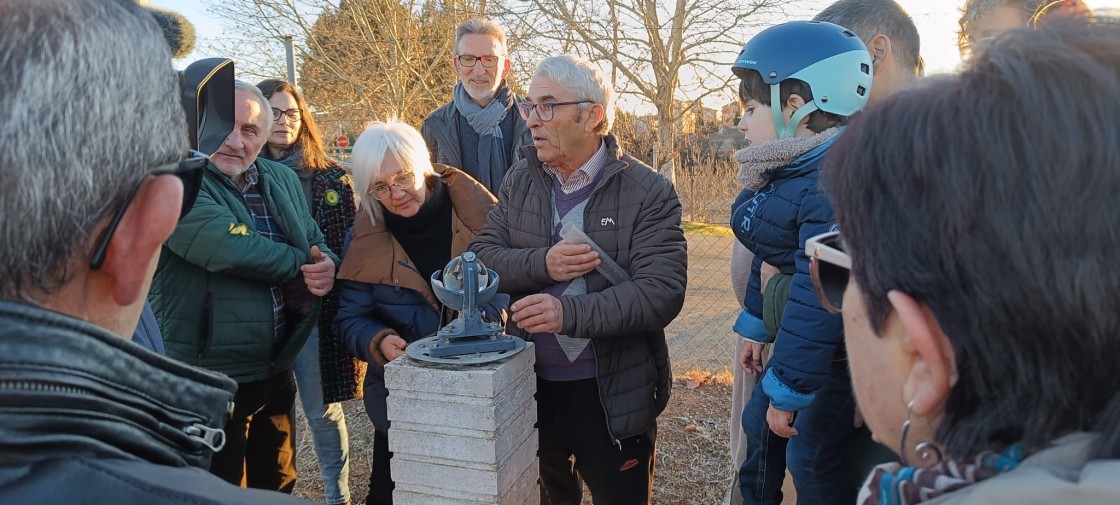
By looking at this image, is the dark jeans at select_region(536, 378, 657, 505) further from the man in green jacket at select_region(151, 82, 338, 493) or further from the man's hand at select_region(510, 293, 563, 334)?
the man in green jacket at select_region(151, 82, 338, 493)

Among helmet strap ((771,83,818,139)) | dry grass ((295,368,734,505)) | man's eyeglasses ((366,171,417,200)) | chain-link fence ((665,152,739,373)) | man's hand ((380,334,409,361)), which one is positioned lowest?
dry grass ((295,368,734,505))

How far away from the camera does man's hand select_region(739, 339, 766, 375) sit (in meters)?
3.06

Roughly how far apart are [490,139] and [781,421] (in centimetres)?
251

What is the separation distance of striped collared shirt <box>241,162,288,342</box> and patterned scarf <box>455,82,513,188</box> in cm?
128

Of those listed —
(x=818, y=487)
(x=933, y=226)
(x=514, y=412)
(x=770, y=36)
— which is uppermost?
(x=770, y=36)

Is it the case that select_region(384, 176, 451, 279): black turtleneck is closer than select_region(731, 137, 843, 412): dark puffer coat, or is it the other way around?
select_region(731, 137, 843, 412): dark puffer coat

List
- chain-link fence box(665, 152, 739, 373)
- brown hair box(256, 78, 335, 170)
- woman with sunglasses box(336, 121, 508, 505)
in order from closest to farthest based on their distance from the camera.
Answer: woman with sunglasses box(336, 121, 508, 505), brown hair box(256, 78, 335, 170), chain-link fence box(665, 152, 739, 373)

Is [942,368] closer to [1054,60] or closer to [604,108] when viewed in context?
[1054,60]

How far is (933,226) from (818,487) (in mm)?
1751

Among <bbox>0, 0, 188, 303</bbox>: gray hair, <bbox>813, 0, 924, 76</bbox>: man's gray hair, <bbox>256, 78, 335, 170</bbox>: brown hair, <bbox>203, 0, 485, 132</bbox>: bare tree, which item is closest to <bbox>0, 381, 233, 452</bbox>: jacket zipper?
<bbox>0, 0, 188, 303</bbox>: gray hair

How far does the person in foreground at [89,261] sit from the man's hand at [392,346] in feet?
6.71

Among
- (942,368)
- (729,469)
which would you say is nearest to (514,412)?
(942,368)

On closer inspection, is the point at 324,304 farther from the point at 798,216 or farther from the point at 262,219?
the point at 798,216

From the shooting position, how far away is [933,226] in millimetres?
957
